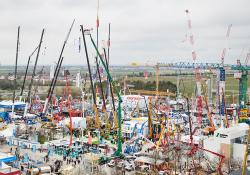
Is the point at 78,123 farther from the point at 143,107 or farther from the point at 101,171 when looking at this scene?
the point at 143,107

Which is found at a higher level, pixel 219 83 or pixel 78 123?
pixel 219 83

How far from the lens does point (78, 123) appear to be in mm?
28578

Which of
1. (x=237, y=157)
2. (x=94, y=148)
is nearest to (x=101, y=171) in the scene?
(x=94, y=148)

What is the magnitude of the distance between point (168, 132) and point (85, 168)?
8.48m

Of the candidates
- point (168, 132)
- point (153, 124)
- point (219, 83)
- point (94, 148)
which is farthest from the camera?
point (219, 83)

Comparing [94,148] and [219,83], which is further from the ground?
[219,83]

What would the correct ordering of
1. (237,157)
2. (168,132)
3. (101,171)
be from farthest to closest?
(168,132) → (237,157) → (101,171)

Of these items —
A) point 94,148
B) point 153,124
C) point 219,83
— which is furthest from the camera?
point 219,83

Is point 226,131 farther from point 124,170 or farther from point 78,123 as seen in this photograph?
point 78,123

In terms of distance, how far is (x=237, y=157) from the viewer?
1906cm

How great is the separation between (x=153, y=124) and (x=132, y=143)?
5.18 m

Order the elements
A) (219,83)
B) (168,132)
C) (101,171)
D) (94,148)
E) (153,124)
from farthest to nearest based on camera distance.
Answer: (219,83) < (153,124) < (168,132) < (94,148) < (101,171)

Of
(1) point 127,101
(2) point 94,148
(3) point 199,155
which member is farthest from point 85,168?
(1) point 127,101

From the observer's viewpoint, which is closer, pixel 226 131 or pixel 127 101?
pixel 226 131
